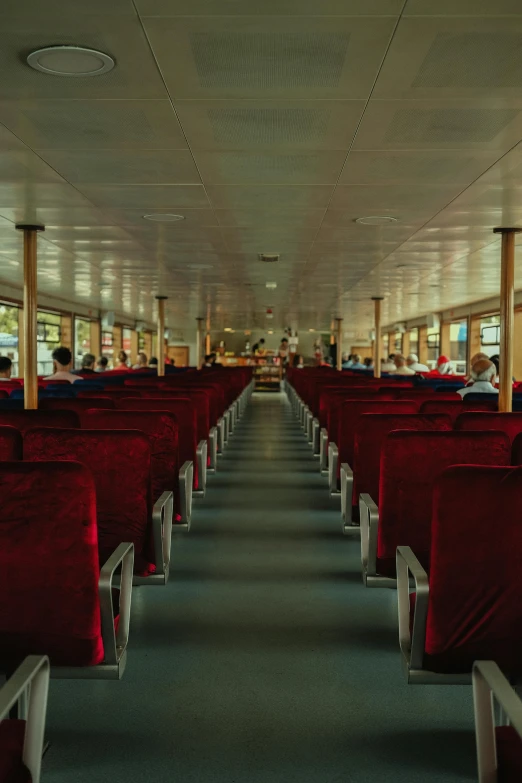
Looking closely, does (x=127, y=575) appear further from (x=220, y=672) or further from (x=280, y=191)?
(x=280, y=191)

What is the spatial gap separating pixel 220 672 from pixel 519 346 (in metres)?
16.1

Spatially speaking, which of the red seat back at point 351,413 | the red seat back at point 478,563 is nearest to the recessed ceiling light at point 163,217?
the red seat back at point 351,413

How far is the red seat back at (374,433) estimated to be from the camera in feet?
12.4


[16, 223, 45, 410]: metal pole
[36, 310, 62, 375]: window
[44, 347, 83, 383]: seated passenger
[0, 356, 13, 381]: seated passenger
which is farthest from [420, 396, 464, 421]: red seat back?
[36, 310, 62, 375]: window

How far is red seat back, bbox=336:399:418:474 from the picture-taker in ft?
15.8

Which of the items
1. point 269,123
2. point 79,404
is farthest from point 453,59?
point 79,404

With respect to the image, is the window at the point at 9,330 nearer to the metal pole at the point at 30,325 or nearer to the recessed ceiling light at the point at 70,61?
the metal pole at the point at 30,325

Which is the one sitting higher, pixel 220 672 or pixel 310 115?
pixel 310 115

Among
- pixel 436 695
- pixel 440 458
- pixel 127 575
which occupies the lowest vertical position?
pixel 436 695

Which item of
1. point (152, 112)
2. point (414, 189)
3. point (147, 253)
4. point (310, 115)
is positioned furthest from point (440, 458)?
point (147, 253)

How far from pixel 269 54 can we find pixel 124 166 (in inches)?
99.0

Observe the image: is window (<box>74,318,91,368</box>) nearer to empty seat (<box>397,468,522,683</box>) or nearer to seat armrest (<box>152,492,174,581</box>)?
seat armrest (<box>152,492,174,581</box>)

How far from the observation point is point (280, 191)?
6555mm

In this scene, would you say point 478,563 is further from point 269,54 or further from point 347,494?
point 269,54
